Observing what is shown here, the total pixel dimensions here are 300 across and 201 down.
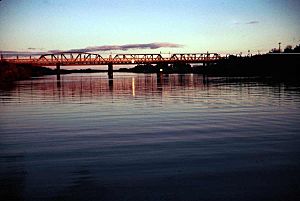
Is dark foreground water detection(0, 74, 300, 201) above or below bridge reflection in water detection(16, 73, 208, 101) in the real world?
below

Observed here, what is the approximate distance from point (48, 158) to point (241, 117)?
1581 cm

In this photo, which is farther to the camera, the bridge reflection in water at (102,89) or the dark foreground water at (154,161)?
the bridge reflection in water at (102,89)

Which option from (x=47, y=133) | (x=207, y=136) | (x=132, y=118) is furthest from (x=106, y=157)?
(x=132, y=118)

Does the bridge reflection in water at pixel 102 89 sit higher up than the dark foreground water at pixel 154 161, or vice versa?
the bridge reflection in water at pixel 102 89

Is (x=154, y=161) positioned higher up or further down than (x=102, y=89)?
further down

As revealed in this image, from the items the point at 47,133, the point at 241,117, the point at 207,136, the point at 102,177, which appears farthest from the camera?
the point at 241,117

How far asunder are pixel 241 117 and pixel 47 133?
44.1 ft

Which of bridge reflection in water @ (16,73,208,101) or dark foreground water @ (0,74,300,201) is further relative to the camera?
bridge reflection in water @ (16,73,208,101)

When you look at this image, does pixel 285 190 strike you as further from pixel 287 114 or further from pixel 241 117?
pixel 287 114

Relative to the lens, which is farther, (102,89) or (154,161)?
(102,89)

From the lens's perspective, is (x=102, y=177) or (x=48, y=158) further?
(x=48, y=158)

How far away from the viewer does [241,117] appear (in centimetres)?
2650

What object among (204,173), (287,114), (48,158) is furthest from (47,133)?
(287,114)

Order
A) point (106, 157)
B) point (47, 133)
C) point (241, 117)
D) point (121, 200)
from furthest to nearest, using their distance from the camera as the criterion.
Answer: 1. point (241, 117)
2. point (47, 133)
3. point (106, 157)
4. point (121, 200)
